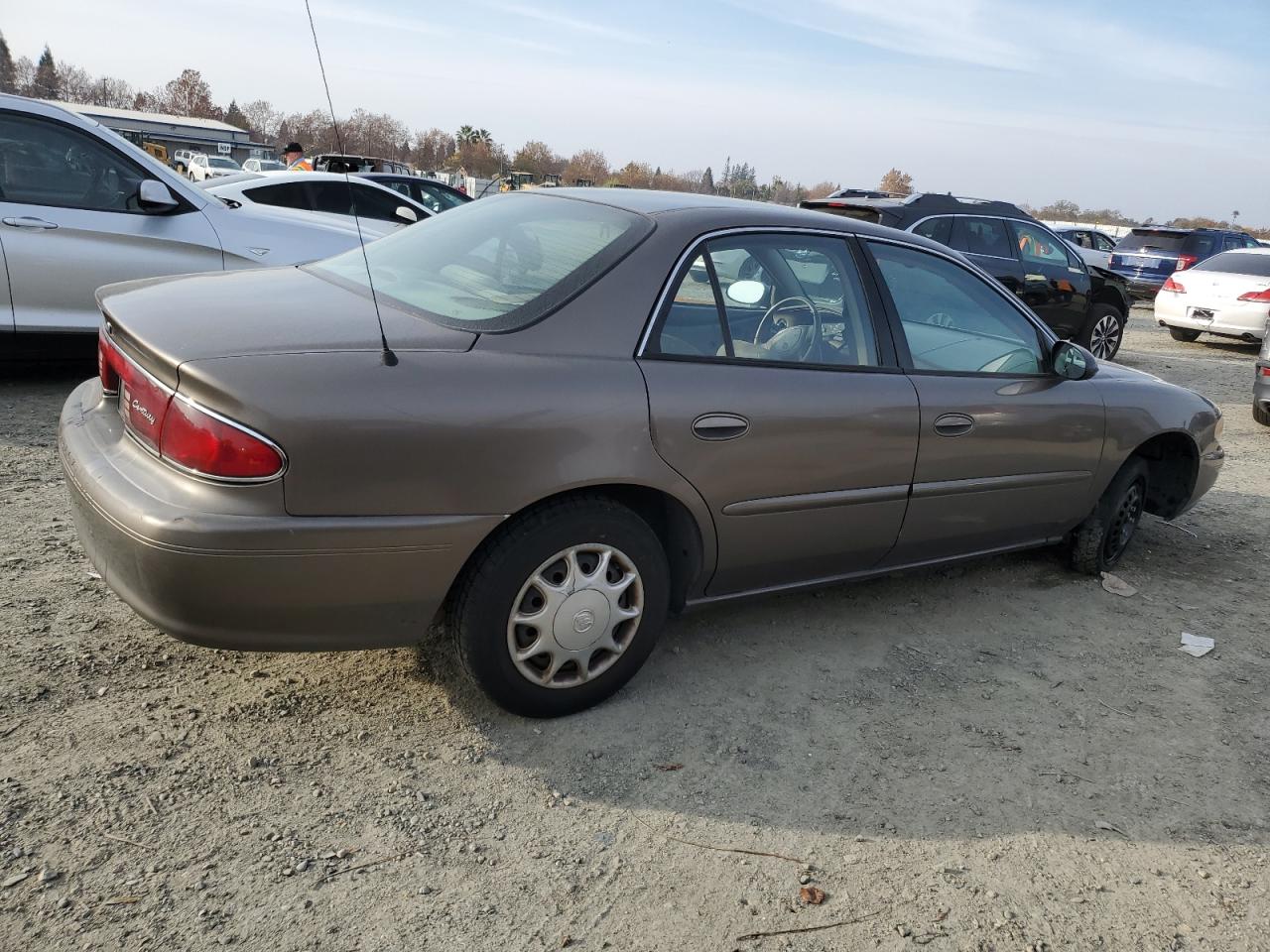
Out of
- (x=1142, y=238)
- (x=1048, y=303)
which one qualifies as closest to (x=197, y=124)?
(x=1142, y=238)

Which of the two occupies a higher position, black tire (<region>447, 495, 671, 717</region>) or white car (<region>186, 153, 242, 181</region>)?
white car (<region>186, 153, 242, 181</region>)

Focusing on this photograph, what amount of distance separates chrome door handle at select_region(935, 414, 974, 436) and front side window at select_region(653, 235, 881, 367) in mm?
339

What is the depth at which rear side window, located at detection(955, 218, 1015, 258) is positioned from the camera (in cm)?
1033

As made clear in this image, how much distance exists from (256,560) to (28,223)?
14.6 feet

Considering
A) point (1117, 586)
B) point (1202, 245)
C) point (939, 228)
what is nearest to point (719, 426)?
point (1117, 586)

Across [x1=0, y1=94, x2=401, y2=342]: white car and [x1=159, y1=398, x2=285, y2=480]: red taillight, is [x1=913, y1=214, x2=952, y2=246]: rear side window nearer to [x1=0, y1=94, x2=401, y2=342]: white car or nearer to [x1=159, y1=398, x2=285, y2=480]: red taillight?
[x1=0, y1=94, x2=401, y2=342]: white car

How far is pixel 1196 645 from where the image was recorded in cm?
405

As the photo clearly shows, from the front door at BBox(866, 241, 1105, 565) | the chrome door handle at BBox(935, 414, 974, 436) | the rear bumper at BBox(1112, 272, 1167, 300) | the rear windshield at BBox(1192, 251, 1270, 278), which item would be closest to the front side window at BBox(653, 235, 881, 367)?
the front door at BBox(866, 241, 1105, 565)

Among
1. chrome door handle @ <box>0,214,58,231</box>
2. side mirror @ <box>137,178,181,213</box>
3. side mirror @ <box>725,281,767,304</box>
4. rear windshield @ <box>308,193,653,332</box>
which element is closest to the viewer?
rear windshield @ <box>308,193,653,332</box>

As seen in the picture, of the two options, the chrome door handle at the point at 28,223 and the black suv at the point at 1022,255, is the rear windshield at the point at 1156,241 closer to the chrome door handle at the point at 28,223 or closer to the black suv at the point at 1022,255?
the black suv at the point at 1022,255

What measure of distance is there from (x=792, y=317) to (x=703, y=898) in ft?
6.33

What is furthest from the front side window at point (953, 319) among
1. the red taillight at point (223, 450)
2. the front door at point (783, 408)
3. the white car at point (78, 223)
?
the white car at point (78, 223)

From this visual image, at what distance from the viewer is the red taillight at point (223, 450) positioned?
7.78ft

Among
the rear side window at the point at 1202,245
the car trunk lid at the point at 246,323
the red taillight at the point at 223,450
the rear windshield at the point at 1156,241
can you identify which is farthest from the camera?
the rear windshield at the point at 1156,241
